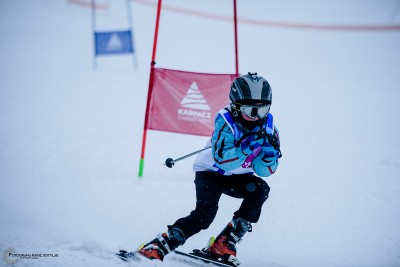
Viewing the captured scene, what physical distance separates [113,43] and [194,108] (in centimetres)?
614

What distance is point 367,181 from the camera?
483 cm

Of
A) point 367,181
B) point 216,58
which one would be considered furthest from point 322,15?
point 367,181

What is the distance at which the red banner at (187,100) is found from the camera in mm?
4234

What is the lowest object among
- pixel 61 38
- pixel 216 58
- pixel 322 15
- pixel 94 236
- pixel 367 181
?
pixel 94 236

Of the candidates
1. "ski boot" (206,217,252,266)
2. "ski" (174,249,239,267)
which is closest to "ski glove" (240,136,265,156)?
"ski boot" (206,217,252,266)

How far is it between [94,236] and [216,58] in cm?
1053

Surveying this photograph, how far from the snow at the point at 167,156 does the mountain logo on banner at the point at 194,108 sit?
0.94 metres

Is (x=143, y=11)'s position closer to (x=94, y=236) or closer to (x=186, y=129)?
(x=186, y=129)

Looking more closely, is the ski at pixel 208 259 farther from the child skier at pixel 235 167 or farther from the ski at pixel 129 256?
the ski at pixel 129 256

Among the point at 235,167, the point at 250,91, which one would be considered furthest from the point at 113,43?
the point at 235,167

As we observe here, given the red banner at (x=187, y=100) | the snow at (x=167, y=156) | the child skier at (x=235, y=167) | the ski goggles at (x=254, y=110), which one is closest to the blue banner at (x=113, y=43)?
the snow at (x=167, y=156)

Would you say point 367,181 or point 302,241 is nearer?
point 302,241

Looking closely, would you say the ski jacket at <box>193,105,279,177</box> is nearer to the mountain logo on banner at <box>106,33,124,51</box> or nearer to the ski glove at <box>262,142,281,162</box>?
the ski glove at <box>262,142,281,162</box>

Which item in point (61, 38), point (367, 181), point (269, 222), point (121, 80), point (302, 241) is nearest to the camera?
point (302, 241)
